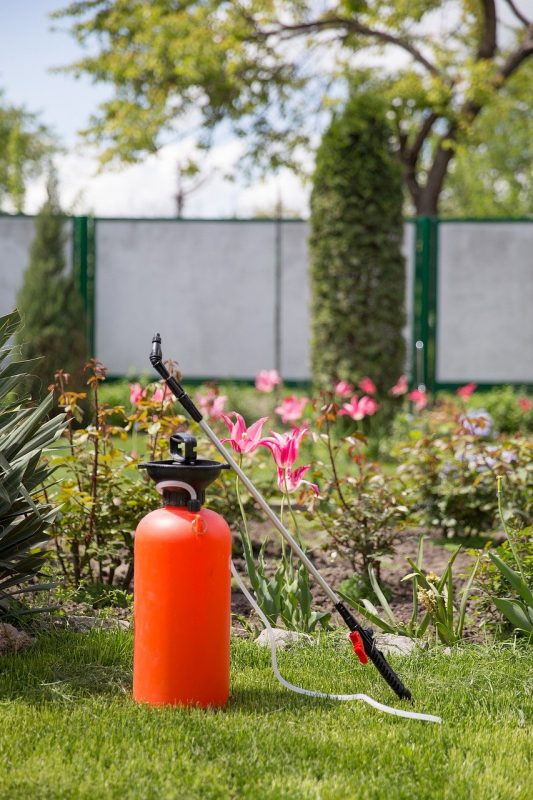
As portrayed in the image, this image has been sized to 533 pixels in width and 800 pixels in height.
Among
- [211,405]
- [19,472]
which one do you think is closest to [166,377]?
[19,472]

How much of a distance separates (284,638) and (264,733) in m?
0.84

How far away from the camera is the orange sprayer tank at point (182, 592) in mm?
2740

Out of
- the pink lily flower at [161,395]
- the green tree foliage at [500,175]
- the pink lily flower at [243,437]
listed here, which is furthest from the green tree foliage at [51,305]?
the green tree foliage at [500,175]

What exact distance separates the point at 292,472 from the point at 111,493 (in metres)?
1.02

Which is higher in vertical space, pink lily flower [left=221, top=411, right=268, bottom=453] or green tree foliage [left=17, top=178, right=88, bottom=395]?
green tree foliage [left=17, top=178, right=88, bottom=395]

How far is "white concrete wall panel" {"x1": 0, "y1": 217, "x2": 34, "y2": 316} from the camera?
1128 cm

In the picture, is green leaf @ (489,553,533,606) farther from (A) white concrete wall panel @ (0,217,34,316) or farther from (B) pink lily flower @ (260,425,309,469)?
(A) white concrete wall panel @ (0,217,34,316)

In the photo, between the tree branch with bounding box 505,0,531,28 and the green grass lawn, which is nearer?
the green grass lawn

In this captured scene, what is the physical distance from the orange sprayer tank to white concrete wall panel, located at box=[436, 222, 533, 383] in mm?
8777

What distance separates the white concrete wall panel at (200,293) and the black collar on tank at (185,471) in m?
8.44

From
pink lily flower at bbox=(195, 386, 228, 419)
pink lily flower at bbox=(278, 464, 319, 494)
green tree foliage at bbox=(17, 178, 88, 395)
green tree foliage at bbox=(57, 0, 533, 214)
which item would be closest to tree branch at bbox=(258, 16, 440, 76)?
green tree foliage at bbox=(57, 0, 533, 214)

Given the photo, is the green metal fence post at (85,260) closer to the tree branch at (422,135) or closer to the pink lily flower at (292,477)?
the pink lily flower at (292,477)

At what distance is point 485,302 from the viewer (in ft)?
37.2

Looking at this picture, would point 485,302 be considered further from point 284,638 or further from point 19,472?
point 19,472
